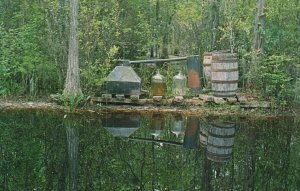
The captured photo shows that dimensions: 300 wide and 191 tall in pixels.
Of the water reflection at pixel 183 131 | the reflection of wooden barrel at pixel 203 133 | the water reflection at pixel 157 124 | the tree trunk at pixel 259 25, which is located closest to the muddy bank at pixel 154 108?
the water reflection at pixel 183 131

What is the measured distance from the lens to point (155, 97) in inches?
464

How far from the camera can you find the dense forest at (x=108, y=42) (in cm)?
1194

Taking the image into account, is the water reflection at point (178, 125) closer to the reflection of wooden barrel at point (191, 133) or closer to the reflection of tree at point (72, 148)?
the reflection of wooden barrel at point (191, 133)

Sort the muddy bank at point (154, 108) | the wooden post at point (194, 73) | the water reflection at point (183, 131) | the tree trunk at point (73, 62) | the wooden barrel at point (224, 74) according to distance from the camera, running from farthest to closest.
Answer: the wooden post at point (194, 73)
the wooden barrel at point (224, 74)
the tree trunk at point (73, 62)
the muddy bank at point (154, 108)
the water reflection at point (183, 131)

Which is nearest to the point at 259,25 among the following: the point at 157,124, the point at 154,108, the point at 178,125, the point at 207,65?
the point at 207,65

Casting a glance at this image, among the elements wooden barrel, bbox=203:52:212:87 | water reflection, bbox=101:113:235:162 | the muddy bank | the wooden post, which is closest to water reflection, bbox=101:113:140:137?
water reflection, bbox=101:113:235:162

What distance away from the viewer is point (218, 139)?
29.3 ft

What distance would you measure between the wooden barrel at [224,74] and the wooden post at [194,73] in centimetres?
55

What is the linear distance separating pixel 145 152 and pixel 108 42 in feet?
17.0

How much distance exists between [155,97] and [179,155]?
4.01 metres

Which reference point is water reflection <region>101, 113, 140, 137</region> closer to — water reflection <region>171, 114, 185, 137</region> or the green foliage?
water reflection <region>171, 114, 185, 137</region>

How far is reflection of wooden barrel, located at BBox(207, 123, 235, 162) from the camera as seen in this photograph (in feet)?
25.7

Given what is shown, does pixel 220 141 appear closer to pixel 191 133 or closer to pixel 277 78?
pixel 191 133

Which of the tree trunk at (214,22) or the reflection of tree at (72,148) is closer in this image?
the reflection of tree at (72,148)
